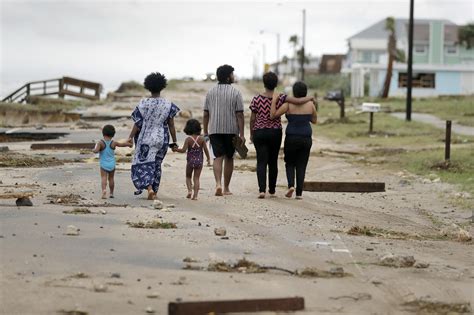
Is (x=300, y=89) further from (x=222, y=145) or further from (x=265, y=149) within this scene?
(x=222, y=145)

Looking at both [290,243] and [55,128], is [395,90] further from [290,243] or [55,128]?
[290,243]

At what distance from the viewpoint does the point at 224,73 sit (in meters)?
14.1

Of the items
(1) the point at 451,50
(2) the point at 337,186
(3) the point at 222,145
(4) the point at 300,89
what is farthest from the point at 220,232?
(1) the point at 451,50

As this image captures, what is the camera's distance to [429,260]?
9539 millimetres

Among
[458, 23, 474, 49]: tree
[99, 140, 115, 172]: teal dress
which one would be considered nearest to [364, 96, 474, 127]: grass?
[99, 140, 115, 172]: teal dress

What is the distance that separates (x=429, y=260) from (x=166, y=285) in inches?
116

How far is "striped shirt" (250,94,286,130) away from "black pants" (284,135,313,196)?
333 millimetres

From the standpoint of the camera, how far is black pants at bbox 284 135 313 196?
47.1 feet

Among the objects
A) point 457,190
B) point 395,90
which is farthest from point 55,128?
point 395,90

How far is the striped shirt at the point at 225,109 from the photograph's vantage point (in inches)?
557

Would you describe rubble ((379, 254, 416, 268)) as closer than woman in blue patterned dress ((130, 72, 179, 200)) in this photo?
Yes

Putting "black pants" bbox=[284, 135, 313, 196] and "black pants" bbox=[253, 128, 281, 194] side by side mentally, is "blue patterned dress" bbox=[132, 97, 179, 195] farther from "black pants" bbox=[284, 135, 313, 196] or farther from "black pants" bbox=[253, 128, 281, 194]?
"black pants" bbox=[284, 135, 313, 196]

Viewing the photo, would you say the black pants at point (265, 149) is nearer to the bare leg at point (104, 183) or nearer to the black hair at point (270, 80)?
the black hair at point (270, 80)

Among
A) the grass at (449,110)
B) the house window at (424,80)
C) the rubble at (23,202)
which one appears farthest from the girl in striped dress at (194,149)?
the house window at (424,80)
